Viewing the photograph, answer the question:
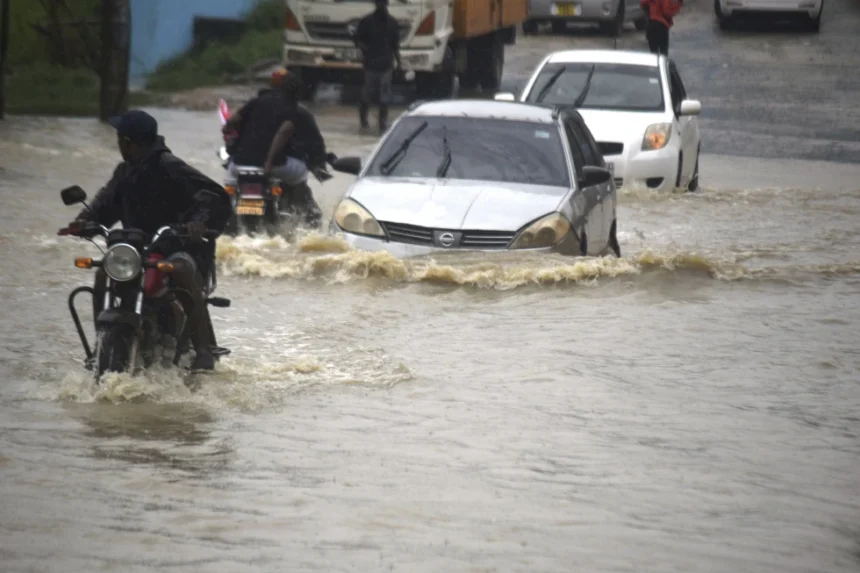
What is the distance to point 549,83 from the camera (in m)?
18.0

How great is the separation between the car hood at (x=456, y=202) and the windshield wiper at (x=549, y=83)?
5.68 meters

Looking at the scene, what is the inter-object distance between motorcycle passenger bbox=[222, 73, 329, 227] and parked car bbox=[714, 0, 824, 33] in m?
23.1

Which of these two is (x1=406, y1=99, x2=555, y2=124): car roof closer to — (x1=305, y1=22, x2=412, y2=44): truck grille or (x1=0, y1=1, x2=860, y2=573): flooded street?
(x1=0, y1=1, x2=860, y2=573): flooded street

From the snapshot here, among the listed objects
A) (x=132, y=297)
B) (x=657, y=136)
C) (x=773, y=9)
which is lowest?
(x=132, y=297)

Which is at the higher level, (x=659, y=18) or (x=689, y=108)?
(x=659, y=18)

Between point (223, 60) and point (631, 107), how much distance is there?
1294 centimetres

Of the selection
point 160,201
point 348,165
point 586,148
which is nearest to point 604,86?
point 586,148

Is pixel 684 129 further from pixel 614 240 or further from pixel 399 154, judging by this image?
pixel 399 154

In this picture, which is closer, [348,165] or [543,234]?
[543,234]

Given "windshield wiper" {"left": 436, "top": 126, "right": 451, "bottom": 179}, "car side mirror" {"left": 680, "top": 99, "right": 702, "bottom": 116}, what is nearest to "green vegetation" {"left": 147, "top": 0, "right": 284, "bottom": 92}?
"car side mirror" {"left": 680, "top": 99, "right": 702, "bottom": 116}

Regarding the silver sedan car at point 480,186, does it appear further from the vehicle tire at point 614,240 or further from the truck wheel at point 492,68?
the truck wheel at point 492,68

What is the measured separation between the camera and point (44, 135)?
2178 cm

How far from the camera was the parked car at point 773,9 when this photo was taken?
3500cm

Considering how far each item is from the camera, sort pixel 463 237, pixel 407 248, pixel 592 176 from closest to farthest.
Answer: pixel 463 237, pixel 407 248, pixel 592 176
